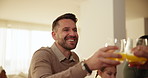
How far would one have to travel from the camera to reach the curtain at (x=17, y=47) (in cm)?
520

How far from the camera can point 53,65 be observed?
1039mm

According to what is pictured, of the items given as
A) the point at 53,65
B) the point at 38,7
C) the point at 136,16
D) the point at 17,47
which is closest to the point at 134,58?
the point at 53,65

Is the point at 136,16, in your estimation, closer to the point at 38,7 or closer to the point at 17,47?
the point at 38,7

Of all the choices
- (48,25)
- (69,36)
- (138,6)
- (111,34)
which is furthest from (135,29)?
(69,36)

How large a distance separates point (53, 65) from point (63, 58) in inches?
4.4

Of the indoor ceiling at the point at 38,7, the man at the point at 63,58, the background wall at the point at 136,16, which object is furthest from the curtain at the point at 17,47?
the man at the point at 63,58

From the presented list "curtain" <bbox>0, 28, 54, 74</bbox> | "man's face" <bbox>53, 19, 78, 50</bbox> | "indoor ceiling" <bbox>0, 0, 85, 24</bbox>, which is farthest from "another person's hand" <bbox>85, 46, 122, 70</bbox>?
"curtain" <bbox>0, 28, 54, 74</bbox>

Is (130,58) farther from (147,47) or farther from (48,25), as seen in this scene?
(48,25)

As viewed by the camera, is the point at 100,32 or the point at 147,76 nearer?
the point at 147,76

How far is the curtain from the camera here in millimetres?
5195

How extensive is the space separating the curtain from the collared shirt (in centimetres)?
435

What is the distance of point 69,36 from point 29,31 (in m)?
4.70

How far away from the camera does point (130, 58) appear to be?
2.12 ft

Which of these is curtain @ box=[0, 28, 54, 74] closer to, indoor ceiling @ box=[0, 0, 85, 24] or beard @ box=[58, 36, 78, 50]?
indoor ceiling @ box=[0, 0, 85, 24]
